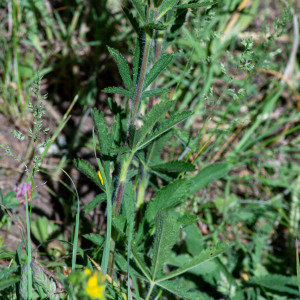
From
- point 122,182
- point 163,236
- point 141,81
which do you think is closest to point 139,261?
point 163,236

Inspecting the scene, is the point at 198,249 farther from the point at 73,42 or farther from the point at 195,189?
the point at 73,42

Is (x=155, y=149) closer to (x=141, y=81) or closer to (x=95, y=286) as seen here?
(x=141, y=81)

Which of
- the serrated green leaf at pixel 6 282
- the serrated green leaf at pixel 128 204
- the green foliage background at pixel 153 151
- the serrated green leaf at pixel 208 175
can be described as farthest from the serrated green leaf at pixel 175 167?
the serrated green leaf at pixel 6 282

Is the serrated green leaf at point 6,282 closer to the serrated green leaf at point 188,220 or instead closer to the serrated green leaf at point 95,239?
the serrated green leaf at point 95,239

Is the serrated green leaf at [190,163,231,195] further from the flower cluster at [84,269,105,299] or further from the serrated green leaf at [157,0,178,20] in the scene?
the flower cluster at [84,269,105,299]

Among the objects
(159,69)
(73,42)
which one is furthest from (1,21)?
(159,69)

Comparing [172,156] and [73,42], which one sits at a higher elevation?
[73,42]
